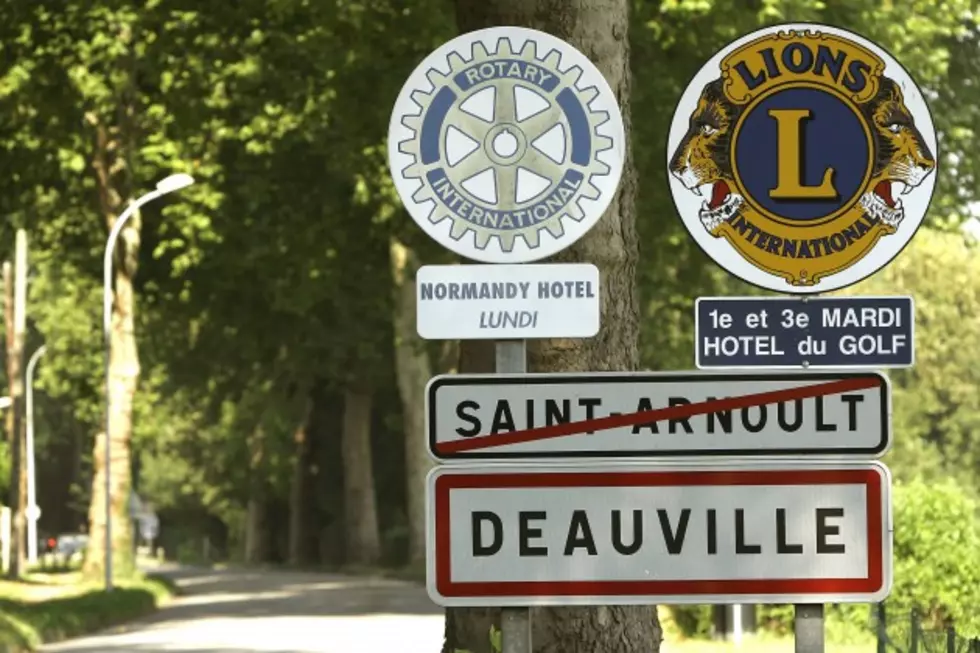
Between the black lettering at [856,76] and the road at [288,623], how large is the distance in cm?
1983

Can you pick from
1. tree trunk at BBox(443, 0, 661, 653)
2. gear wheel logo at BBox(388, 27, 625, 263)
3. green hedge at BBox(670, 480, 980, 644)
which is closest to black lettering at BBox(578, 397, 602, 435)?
gear wheel logo at BBox(388, 27, 625, 263)

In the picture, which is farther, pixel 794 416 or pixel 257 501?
pixel 257 501

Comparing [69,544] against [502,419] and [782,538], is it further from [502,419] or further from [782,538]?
[782,538]

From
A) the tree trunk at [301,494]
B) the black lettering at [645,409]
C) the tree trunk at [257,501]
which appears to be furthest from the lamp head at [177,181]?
the black lettering at [645,409]

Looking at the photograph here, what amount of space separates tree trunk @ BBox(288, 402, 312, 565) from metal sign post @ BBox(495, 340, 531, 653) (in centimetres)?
5717

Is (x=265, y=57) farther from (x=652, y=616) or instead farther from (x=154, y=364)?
(x=154, y=364)

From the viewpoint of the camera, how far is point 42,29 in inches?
1145

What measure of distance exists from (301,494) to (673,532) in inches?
2404

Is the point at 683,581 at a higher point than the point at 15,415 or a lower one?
higher

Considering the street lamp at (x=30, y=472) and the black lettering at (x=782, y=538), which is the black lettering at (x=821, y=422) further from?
the street lamp at (x=30, y=472)

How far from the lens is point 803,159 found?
6.14 meters

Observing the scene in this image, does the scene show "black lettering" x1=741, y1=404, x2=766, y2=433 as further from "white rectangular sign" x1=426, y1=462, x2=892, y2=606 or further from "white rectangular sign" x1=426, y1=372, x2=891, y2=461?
"white rectangular sign" x1=426, y1=462, x2=892, y2=606

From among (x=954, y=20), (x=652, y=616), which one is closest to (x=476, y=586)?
(x=652, y=616)

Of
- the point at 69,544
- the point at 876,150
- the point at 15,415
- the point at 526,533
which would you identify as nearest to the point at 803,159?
the point at 876,150
